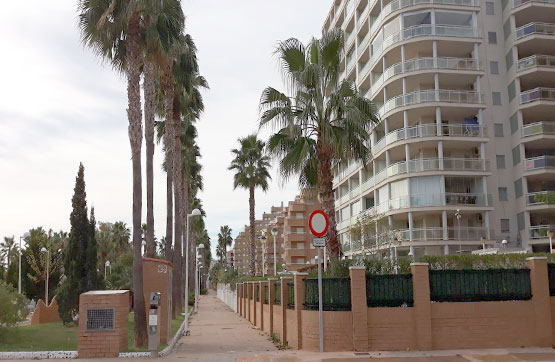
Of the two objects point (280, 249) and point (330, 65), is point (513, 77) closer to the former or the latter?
point (330, 65)

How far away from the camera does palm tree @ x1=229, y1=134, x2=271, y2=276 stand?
166 ft

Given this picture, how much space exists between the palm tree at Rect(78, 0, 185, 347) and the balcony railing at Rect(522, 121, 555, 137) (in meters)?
33.2

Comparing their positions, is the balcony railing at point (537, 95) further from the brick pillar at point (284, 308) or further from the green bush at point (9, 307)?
the green bush at point (9, 307)

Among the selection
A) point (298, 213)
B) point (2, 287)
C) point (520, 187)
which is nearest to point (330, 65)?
point (2, 287)

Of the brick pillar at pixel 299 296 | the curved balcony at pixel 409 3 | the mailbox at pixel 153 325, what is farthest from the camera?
the curved balcony at pixel 409 3

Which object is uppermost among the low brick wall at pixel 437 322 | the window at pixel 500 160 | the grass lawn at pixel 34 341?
the window at pixel 500 160

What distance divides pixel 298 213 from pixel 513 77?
6130 cm

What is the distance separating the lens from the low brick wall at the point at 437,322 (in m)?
13.1

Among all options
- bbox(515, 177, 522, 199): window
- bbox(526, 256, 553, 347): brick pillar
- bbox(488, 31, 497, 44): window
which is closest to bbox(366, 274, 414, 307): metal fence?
bbox(526, 256, 553, 347): brick pillar

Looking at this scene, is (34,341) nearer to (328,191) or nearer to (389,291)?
(328,191)

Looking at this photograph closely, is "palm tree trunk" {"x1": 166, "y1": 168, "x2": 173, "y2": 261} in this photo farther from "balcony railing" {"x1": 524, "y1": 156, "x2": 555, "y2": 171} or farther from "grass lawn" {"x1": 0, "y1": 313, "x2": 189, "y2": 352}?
"balcony railing" {"x1": 524, "y1": 156, "x2": 555, "y2": 171}

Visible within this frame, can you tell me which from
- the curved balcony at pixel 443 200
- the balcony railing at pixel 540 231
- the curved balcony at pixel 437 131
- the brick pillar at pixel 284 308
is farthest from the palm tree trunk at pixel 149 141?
the balcony railing at pixel 540 231

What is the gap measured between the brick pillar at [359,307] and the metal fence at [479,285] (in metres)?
1.75

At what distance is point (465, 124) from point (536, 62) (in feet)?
24.0
